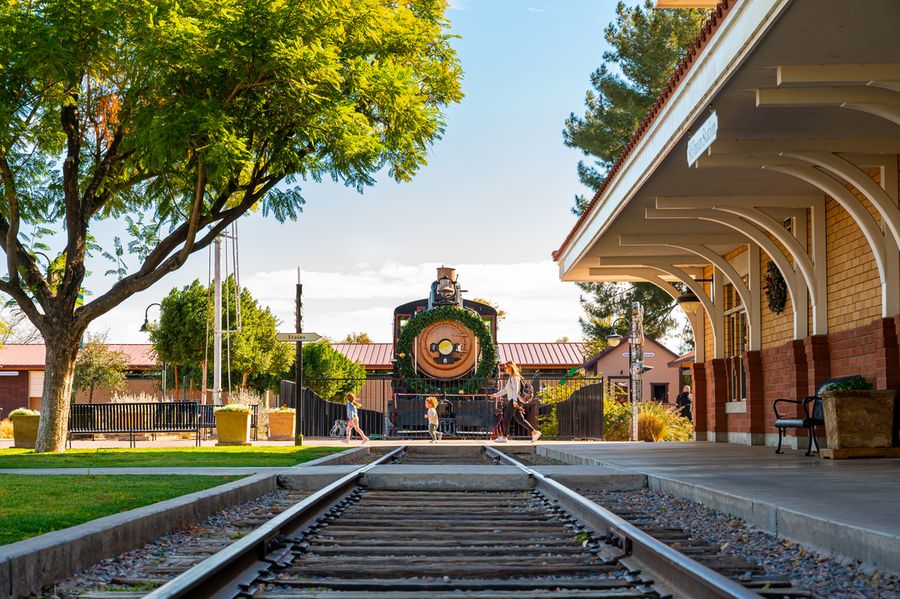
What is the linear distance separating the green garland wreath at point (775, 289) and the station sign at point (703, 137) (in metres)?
6.10

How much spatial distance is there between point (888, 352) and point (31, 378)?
184ft

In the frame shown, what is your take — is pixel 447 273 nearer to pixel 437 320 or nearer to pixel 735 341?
pixel 437 320

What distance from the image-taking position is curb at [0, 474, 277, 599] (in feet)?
15.2

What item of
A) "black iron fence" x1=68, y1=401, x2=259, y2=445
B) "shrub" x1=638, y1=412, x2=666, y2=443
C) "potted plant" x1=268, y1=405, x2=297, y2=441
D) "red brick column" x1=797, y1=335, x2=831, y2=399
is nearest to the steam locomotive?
"potted plant" x1=268, y1=405, x2=297, y2=441

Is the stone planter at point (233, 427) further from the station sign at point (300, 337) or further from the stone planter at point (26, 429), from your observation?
the station sign at point (300, 337)

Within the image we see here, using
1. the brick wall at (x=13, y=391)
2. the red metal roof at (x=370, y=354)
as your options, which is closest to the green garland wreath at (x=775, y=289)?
the red metal roof at (x=370, y=354)

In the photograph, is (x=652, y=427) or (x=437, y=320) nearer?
(x=652, y=427)

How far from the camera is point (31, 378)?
2346 inches

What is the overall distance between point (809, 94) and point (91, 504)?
7.30 meters

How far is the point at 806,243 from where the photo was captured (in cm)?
1540

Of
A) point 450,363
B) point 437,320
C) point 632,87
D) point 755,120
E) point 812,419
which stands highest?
point 632,87

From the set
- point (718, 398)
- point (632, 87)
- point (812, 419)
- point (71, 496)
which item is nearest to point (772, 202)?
point (812, 419)

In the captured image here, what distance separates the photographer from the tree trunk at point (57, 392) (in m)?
18.3

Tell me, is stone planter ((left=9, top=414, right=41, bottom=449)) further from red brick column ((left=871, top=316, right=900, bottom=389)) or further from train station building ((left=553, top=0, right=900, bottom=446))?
red brick column ((left=871, top=316, right=900, bottom=389))
